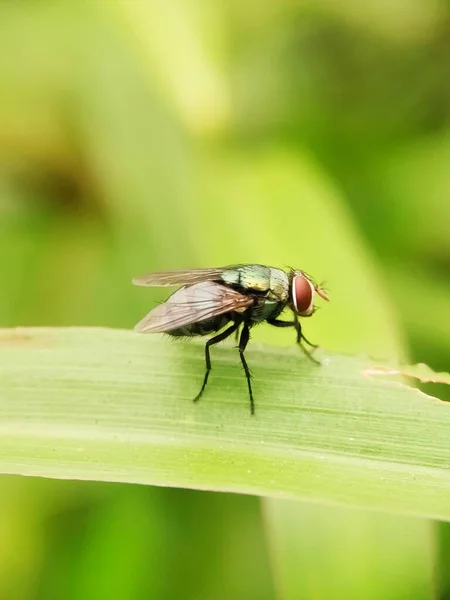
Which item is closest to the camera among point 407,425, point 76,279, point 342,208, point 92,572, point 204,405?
point 407,425

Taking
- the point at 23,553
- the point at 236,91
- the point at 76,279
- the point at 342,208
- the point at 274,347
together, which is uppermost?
the point at 236,91

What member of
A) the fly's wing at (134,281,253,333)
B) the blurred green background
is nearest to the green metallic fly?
the fly's wing at (134,281,253,333)

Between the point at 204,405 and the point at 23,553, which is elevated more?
the point at 204,405

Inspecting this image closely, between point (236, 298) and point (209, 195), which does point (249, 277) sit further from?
point (209, 195)

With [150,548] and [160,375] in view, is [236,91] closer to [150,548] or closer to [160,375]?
[160,375]

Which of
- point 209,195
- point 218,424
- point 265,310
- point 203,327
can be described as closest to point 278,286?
point 265,310

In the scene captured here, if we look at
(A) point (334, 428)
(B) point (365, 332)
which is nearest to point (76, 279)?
(B) point (365, 332)

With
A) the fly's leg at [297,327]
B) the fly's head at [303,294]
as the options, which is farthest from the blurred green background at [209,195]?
the fly's head at [303,294]

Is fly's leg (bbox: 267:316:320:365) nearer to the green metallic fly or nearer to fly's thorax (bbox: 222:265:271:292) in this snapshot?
the green metallic fly
